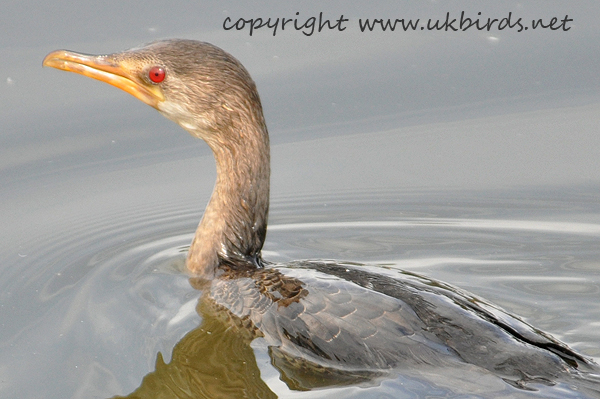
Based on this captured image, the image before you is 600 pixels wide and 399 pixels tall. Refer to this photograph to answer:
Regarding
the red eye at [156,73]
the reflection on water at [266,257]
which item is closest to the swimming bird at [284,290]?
the red eye at [156,73]

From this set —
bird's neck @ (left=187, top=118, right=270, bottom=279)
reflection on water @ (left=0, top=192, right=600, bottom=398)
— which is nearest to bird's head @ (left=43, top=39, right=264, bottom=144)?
bird's neck @ (left=187, top=118, right=270, bottom=279)

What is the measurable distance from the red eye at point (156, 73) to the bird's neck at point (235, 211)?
0.53 metres

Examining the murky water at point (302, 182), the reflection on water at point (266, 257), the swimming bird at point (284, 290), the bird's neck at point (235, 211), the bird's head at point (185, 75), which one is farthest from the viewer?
the bird's neck at point (235, 211)

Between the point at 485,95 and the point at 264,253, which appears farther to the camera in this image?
the point at 485,95

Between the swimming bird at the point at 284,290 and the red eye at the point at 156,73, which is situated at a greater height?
the red eye at the point at 156,73

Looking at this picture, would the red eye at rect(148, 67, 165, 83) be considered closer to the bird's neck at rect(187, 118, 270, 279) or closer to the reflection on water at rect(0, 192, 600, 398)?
the bird's neck at rect(187, 118, 270, 279)

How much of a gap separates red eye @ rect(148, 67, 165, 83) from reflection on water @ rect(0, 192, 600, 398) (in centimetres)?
137

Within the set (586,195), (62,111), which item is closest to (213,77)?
(62,111)

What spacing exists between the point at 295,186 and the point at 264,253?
1.07m

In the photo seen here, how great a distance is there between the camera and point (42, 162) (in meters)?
7.74

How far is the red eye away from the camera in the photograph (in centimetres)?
606

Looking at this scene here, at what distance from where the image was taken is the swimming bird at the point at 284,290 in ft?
16.6

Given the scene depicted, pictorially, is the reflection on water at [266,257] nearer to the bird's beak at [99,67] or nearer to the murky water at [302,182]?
the murky water at [302,182]

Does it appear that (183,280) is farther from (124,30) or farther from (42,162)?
(124,30)
